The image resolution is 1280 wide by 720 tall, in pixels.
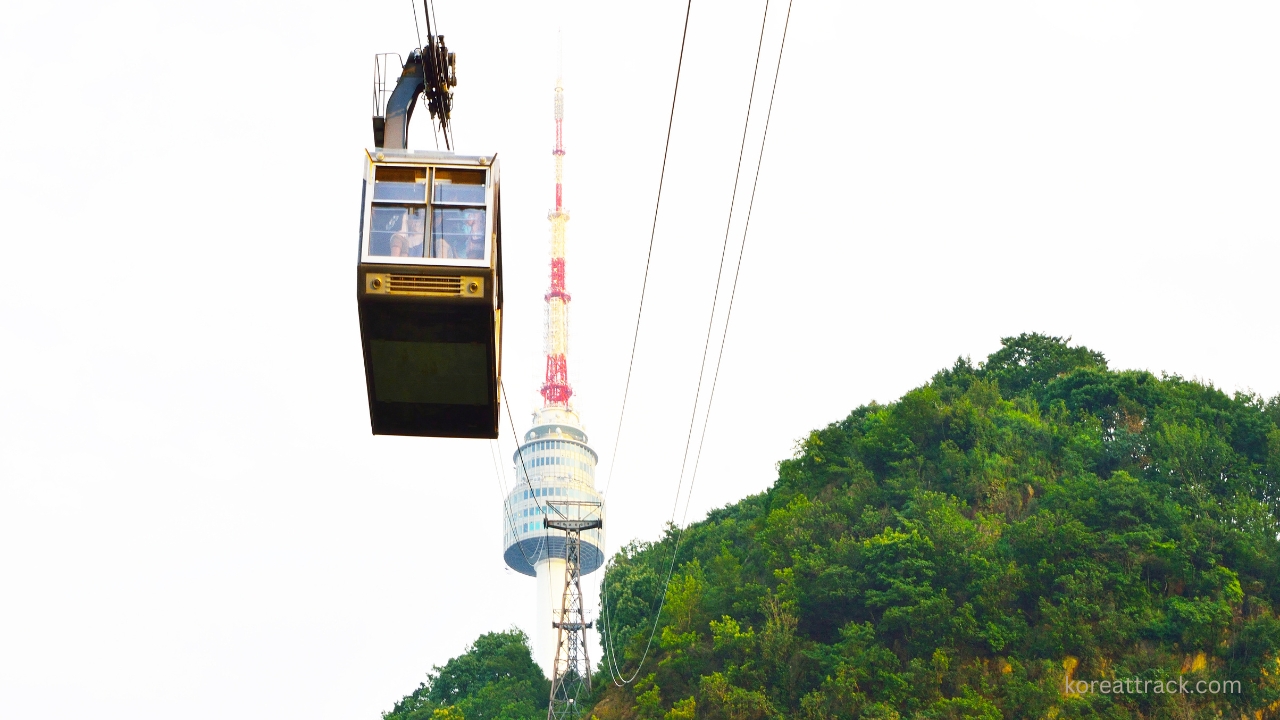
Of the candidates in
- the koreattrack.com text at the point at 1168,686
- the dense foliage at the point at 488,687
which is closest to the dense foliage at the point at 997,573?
the koreattrack.com text at the point at 1168,686

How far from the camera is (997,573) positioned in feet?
150

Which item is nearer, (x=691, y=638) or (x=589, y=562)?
(x=691, y=638)

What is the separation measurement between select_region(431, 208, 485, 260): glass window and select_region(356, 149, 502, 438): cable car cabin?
0.4 inches

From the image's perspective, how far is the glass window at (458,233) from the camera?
1730cm

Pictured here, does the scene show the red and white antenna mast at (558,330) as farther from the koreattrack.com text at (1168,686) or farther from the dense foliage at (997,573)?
the koreattrack.com text at (1168,686)

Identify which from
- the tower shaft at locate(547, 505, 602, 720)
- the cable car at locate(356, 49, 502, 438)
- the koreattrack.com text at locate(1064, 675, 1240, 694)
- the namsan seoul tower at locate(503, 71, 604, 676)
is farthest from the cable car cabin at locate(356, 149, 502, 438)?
the namsan seoul tower at locate(503, 71, 604, 676)

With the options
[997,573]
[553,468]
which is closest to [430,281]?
[997,573]

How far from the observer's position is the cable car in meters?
17.1

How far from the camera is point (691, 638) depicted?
48562 millimetres

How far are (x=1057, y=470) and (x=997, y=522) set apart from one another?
5.15 m

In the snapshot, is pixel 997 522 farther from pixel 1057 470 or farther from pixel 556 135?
pixel 556 135

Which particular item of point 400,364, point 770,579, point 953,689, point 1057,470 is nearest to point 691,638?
point 770,579

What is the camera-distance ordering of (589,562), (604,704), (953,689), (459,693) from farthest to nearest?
1. (589,562)
2. (459,693)
3. (604,704)
4. (953,689)

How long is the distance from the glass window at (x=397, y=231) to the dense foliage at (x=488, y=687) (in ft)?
156
